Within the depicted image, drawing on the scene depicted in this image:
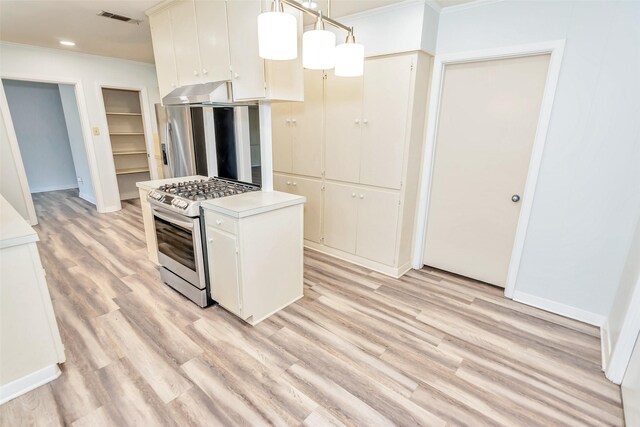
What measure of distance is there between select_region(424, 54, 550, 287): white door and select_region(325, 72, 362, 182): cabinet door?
0.79 metres

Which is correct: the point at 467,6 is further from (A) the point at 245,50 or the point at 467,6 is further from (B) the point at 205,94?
(B) the point at 205,94

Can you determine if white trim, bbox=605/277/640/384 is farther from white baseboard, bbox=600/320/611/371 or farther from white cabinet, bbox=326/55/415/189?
white cabinet, bbox=326/55/415/189

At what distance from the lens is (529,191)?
2.51 metres

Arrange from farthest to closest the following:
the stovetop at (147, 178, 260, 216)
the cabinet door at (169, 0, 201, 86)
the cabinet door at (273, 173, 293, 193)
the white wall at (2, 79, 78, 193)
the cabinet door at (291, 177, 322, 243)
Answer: the white wall at (2, 79, 78, 193) < the cabinet door at (273, 173, 293, 193) < the cabinet door at (291, 177, 322, 243) < the cabinet door at (169, 0, 201, 86) < the stovetop at (147, 178, 260, 216)

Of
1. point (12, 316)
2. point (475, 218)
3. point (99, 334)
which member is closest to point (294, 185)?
point (475, 218)

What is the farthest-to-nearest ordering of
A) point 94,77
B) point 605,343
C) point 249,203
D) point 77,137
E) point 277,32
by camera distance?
1. point 77,137
2. point 94,77
3. point 249,203
4. point 605,343
5. point 277,32

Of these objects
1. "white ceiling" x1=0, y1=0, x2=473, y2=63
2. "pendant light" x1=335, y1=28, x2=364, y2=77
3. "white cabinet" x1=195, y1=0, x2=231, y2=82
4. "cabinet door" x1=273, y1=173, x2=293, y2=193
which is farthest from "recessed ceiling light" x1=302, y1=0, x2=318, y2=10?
"cabinet door" x1=273, y1=173, x2=293, y2=193

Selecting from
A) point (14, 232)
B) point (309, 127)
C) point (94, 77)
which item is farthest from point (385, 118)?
point (94, 77)

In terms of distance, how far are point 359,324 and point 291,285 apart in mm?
649

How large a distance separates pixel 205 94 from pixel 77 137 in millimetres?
4843

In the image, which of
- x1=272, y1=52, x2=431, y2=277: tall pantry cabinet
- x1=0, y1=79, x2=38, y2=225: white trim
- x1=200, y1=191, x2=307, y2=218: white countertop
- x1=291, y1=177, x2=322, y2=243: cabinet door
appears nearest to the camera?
x1=200, y1=191, x2=307, y2=218: white countertop

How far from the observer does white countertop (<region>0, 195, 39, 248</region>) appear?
62.6 inches

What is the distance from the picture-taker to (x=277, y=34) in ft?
4.50

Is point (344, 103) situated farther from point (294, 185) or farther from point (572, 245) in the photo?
point (572, 245)
